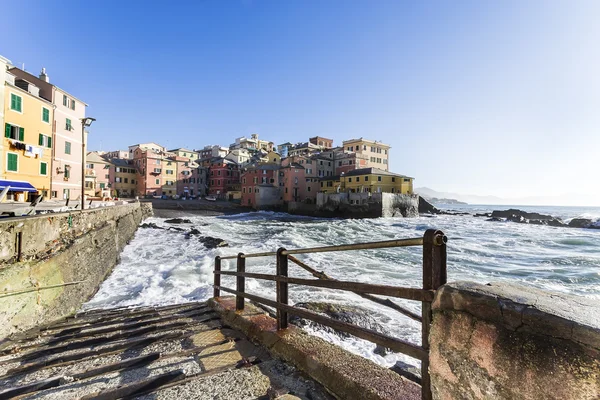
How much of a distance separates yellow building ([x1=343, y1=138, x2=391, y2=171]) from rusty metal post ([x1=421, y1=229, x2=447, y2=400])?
2691 inches

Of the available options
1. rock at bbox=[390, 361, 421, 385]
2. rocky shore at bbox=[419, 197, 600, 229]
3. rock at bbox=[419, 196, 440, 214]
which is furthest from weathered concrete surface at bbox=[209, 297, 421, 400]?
rock at bbox=[419, 196, 440, 214]

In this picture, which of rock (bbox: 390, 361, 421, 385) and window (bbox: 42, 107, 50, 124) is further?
window (bbox: 42, 107, 50, 124)

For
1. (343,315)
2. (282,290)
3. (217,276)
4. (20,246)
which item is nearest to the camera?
(282,290)

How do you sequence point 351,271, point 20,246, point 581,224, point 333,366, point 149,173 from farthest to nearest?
point 149,173
point 581,224
point 351,271
point 20,246
point 333,366

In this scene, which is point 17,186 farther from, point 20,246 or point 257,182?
point 257,182

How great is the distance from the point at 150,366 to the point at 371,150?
71550 millimetres

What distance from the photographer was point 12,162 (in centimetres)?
2334

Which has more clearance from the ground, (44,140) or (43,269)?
(44,140)

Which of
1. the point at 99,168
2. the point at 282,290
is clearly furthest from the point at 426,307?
the point at 99,168

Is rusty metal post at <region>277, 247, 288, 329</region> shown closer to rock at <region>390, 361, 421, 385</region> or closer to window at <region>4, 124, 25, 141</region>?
rock at <region>390, 361, 421, 385</region>

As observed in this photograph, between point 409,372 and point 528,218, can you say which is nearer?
point 409,372

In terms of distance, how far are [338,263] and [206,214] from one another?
135ft

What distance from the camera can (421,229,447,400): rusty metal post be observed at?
1.83 meters

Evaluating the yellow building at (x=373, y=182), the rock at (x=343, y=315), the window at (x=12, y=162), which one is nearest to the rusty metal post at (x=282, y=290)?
the rock at (x=343, y=315)
